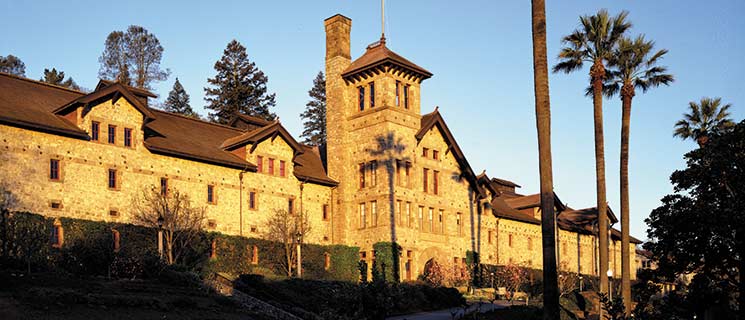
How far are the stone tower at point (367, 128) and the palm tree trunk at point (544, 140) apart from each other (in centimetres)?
2437

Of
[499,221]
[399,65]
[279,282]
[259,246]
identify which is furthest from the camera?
[499,221]

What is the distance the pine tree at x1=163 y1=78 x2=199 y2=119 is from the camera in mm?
82125

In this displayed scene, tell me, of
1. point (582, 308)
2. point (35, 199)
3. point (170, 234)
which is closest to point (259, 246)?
point (170, 234)

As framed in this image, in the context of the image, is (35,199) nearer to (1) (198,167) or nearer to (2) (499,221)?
(1) (198,167)

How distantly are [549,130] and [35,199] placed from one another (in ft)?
76.7

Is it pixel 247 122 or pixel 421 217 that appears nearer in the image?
pixel 421 217

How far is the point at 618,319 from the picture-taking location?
2119 cm

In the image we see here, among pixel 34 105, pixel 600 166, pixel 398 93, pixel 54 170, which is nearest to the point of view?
pixel 54 170

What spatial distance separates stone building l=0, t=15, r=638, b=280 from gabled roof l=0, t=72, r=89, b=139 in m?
0.09

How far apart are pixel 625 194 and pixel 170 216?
69.3 feet

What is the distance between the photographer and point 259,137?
47.9 meters

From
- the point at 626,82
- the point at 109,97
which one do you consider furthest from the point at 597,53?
the point at 109,97

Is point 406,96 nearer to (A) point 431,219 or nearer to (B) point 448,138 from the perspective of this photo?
(B) point 448,138

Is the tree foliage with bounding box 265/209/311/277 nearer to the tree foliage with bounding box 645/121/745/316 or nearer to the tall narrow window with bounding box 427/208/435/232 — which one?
the tall narrow window with bounding box 427/208/435/232
